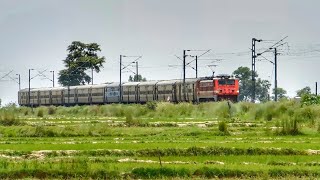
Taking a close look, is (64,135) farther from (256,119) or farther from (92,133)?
(256,119)

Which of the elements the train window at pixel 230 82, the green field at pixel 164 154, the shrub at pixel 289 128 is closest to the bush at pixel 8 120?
the green field at pixel 164 154

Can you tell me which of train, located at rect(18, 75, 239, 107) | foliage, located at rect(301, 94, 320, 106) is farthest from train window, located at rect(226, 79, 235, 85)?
foliage, located at rect(301, 94, 320, 106)

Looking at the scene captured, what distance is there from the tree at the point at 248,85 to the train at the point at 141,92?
169ft

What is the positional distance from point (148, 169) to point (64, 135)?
709 inches

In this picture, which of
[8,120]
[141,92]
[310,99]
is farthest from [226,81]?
[8,120]

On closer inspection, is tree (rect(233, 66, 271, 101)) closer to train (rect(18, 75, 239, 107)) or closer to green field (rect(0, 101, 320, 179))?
train (rect(18, 75, 239, 107))

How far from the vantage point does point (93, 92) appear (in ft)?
339

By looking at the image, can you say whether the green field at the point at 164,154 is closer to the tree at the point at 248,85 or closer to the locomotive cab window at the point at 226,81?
the locomotive cab window at the point at 226,81

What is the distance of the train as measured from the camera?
81812mm

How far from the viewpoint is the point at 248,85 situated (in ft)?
519

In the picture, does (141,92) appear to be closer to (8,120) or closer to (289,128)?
(8,120)

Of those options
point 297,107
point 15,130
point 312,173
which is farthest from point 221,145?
point 297,107

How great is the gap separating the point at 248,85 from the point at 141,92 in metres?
67.9

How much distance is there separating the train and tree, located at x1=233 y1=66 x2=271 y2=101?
5155 cm
